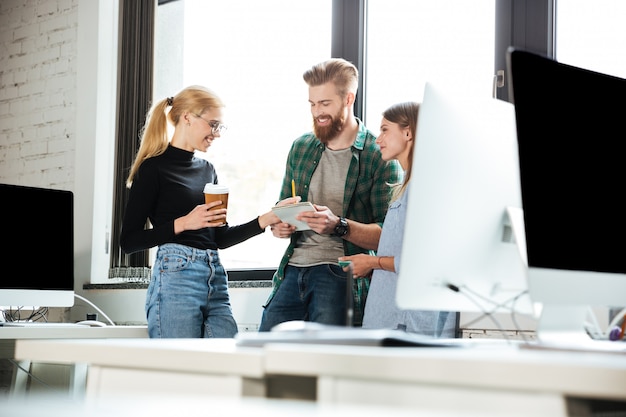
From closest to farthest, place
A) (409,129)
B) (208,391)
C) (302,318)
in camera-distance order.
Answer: (208,391)
(409,129)
(302,318)

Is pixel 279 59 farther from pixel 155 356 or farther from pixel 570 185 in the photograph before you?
pixel 155 356

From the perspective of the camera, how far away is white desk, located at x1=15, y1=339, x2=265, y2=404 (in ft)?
3.74

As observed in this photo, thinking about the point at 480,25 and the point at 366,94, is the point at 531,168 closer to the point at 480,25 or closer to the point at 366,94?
the point at 480,25

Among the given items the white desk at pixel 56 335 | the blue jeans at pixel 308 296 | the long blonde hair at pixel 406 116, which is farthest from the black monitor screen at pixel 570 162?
the white desk at pixel 56 335

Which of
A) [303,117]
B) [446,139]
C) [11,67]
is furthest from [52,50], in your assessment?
[446,139]

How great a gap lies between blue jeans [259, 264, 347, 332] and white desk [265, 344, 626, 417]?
191 centimetres

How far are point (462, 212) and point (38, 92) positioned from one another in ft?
13.8

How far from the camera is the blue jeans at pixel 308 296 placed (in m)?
3.02

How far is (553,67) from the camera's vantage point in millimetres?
1442

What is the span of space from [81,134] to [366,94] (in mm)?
1772

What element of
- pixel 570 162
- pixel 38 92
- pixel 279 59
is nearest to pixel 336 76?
pixel 279 59

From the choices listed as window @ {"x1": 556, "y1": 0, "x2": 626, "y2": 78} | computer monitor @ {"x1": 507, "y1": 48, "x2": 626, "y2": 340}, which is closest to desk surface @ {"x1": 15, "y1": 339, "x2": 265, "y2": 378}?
computer monitor @ {"x1": 507, "y1": 48, "x2": 626, "y2": 340}

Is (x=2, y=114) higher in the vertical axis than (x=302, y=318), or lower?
higher

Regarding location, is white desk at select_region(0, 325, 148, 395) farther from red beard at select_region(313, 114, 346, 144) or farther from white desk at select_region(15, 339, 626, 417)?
white desk at select_region(15, 339, 626, 417)
